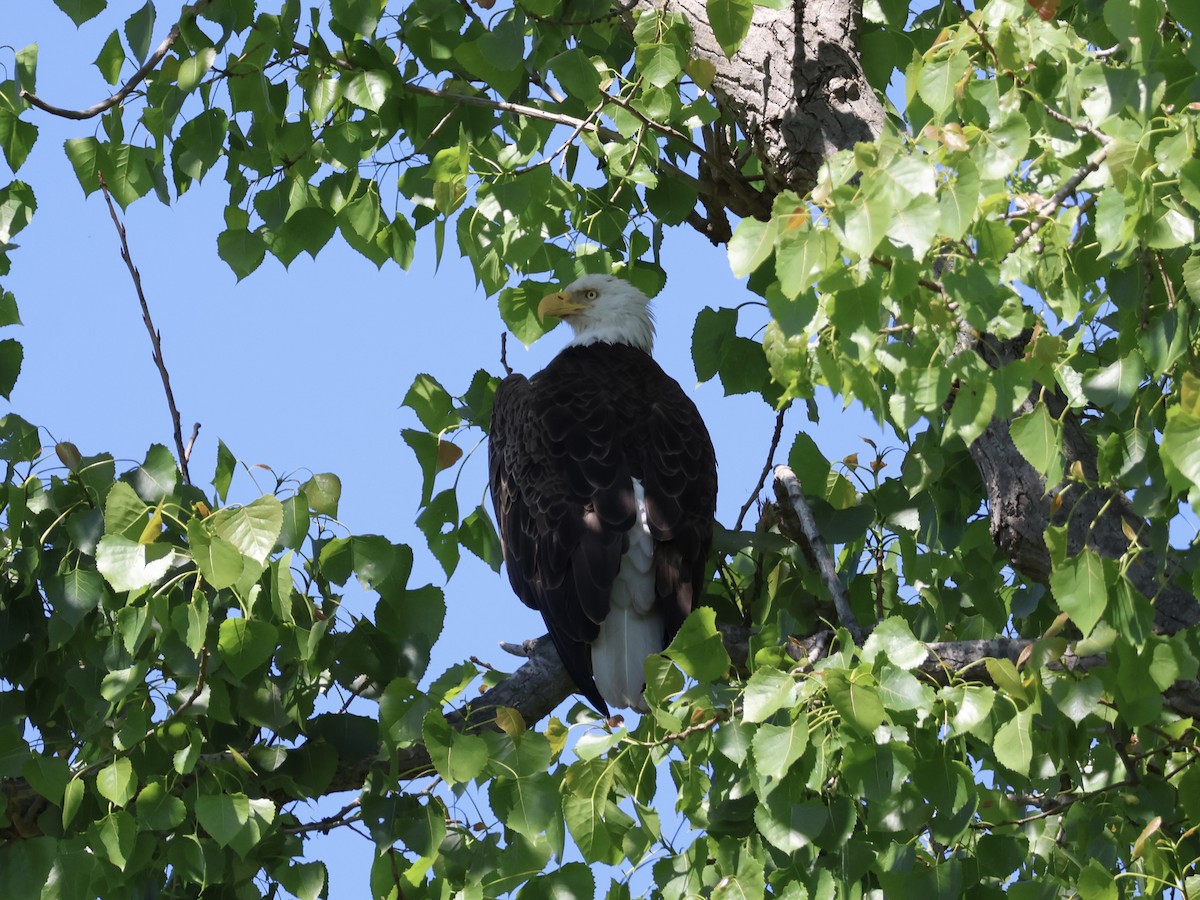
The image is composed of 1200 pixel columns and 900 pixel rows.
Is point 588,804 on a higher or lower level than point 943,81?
lower

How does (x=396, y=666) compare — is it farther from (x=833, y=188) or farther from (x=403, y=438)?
(x=833, y=188)

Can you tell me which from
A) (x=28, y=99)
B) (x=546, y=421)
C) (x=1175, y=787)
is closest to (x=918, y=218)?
(x=1175, y=787)

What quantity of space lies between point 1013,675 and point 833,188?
100cm

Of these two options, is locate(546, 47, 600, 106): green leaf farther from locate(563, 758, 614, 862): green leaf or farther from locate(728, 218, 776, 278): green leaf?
locate(563, 758, 614, 862): green leaf

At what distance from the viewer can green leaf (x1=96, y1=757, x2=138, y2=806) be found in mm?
2693

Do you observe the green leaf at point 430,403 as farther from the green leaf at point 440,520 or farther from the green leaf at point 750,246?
the green leaf at point 750,246

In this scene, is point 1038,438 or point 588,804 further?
point 588,804

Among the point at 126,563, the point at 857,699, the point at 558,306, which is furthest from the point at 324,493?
the point at 558,306

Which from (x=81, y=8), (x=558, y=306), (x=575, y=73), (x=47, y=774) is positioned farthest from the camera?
(x=558, y=306)

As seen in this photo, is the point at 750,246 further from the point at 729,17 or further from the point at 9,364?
the point at 9,364

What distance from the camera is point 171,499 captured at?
105 inches

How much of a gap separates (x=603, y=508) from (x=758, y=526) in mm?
448

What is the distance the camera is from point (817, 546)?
3613mm

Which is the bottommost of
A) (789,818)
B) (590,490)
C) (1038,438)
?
(789,818)
